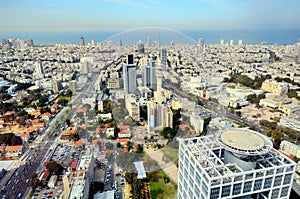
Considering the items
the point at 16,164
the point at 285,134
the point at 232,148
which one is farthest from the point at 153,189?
the point at 285,134

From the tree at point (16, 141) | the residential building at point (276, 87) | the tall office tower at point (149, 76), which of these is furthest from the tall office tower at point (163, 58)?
the residential building at point (276, 87)

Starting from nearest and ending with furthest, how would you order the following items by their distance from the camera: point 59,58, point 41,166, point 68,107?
point 41,166, point 68,107, point 59,58

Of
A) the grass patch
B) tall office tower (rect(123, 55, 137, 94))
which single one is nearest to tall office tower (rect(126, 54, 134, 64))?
tall office tower (rect(123, 55, 137, 94))

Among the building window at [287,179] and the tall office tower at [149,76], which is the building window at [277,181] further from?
the tall office tower at [149,76]

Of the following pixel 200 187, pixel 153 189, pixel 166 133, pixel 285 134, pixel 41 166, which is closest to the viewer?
pixel 200 187

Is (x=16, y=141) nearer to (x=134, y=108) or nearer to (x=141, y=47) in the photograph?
(x=134, y=108)

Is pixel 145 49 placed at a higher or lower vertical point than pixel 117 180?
higher

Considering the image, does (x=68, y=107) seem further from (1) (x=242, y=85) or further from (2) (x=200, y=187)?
(1) (x=242, y=85)
